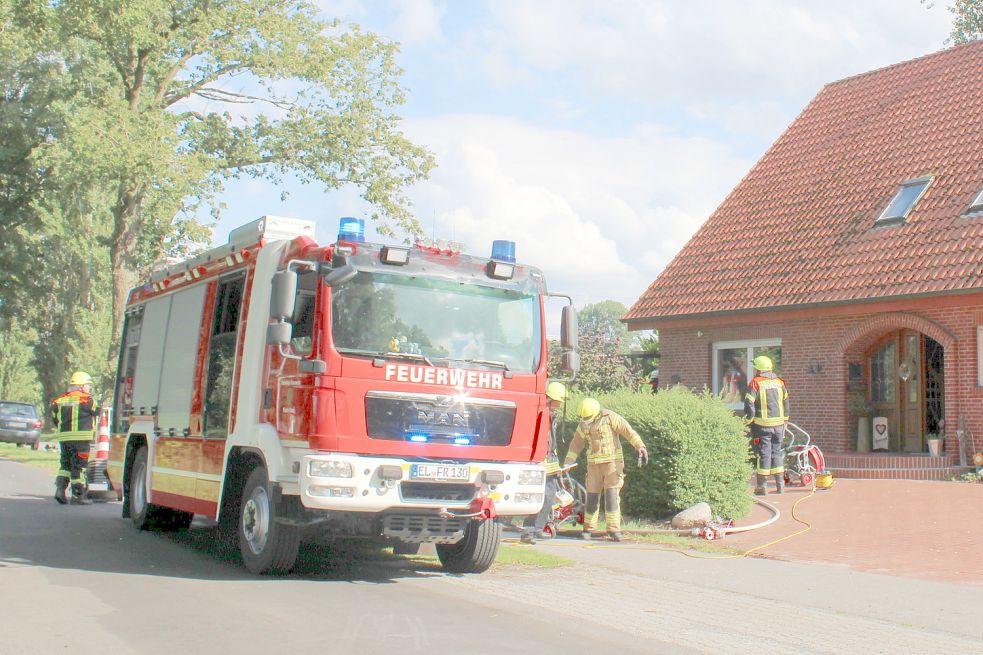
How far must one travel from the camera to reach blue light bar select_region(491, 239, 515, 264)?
410 inches

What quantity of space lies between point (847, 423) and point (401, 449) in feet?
44.9

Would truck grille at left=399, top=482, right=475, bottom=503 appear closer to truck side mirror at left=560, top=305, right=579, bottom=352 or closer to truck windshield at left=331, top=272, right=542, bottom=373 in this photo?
truck windshield at left=331, top=272, right=542, bottom=373

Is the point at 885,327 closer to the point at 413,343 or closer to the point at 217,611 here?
the point at 413,343

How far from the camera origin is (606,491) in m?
13.5

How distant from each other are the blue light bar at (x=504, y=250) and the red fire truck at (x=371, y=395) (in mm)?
12

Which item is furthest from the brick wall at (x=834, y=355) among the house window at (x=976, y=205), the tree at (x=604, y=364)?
the tree at (x=604, y=364)

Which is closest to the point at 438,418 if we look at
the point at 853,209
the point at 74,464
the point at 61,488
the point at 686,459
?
the point at 686,459

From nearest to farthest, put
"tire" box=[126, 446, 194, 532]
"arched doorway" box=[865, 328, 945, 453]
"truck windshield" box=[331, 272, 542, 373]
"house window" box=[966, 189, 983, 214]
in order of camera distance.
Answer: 1. "truck windshield" box=[331, 272, 542, 373]
2. "tire" box=[126, 446, 194, 532]
3. "house window" box=[966, 189, 983, 214]
4. "arched doorway" box=[865, 328, 945, 453]

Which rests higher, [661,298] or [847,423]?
[661,298]

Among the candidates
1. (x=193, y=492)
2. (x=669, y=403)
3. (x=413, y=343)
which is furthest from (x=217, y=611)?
(x=669, y=403)

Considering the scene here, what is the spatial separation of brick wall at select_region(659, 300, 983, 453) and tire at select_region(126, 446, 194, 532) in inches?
487

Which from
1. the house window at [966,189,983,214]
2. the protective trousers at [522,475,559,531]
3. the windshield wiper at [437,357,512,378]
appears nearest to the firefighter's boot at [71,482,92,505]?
the protective trousers at [522,475,559,531]

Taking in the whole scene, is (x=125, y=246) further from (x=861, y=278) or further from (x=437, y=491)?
(x=437, y=491)

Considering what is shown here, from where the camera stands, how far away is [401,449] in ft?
30.9
